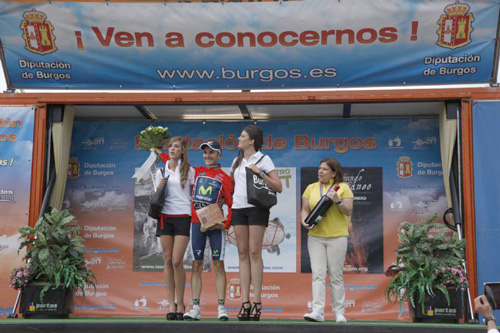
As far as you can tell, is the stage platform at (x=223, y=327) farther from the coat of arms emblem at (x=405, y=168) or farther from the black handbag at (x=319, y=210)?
the coat of arms emblem at (x=405, y=168)

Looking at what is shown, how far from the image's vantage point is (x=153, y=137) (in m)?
6.80

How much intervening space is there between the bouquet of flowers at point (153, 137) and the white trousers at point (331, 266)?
183 cm

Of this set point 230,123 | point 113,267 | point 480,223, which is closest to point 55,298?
point 113,267

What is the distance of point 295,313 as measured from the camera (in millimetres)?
8406

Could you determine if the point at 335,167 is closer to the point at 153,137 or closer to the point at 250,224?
the point at 250,224

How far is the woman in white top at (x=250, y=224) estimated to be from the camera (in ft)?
20.1

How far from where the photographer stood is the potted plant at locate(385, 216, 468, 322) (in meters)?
7.06

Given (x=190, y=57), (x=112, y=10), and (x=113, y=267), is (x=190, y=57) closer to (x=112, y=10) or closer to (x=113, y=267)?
(x=112, y=10)

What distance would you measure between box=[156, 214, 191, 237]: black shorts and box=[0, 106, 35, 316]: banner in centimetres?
263

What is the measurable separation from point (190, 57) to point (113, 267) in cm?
286

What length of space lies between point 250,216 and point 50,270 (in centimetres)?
258

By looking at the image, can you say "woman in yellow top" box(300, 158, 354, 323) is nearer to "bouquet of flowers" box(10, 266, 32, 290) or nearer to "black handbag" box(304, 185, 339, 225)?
"black handbag" box(304, 185, 339, 225)

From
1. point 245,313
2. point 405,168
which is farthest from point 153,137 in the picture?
point 405,168

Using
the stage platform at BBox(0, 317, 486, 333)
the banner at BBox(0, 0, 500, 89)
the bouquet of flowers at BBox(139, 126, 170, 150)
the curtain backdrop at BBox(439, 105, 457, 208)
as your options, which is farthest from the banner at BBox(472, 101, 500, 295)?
the bouquet of flowers at BBox(139, 126, 170, 150)
